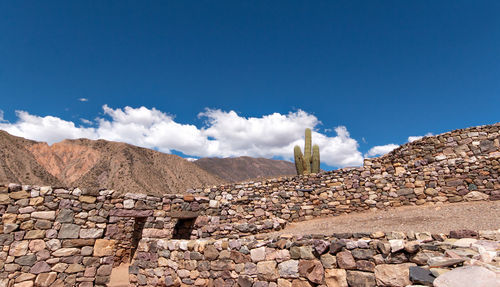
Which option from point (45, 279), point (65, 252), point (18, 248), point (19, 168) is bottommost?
point (45, 279)

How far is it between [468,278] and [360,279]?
4.33ft

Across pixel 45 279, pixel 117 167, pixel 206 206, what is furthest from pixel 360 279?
pixel 117 167

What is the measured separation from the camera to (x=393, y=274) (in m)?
3.46

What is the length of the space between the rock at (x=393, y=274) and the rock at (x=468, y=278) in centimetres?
51

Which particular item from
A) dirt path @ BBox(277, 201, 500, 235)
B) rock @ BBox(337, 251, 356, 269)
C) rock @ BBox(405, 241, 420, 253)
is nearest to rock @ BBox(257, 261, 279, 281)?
rock @ BBox(337, 251, 356, 269)

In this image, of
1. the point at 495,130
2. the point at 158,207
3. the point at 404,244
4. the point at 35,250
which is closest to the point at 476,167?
the point at 495,130

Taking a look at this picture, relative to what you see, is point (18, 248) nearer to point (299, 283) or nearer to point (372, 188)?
point (299, 283)

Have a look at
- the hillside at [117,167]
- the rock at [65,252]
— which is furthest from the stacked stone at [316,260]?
the hillside at [117,167]

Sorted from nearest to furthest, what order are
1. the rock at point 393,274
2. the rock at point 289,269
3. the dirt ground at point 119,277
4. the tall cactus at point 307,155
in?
the rock at point 393,274
the rock at point 289,269
the dirt ground at point 119,277
the tall cactus at point 307,155

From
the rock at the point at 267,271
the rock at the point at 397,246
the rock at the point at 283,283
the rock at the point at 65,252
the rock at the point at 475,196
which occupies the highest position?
the rock at the point at 475,196

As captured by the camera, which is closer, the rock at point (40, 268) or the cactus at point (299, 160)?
the rock at point (40, 268)

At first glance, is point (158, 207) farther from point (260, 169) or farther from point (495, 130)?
point (260, 169)

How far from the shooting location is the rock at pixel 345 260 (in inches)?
153

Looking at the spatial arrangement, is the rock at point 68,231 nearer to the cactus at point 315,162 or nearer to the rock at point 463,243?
the rock at point 463,243
